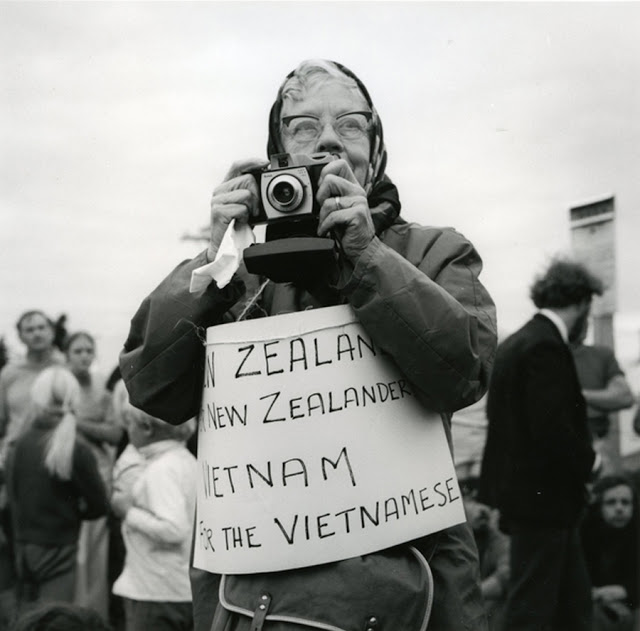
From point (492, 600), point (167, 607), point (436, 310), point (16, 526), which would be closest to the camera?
point (436, 310)

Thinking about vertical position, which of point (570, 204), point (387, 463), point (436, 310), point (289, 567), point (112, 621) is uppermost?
point (570, 204)

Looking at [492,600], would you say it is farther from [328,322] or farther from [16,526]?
[328,322]

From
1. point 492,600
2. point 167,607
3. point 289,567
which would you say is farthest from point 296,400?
point 492,600

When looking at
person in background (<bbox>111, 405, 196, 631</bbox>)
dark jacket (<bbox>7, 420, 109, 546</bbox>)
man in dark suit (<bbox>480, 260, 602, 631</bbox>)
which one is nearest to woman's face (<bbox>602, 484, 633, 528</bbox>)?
man in dark suit (<bbox>480, 260, 602, 631</bbox>)

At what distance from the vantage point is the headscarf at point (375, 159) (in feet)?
6.99

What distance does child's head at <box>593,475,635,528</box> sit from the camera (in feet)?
14.3

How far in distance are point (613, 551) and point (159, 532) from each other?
1.68m

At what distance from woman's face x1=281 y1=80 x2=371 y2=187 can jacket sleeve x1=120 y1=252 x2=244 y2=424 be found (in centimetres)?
30

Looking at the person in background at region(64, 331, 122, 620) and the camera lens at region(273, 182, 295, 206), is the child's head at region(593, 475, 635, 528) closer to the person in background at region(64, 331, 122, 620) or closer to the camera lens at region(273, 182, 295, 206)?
the person in background at region(64, 331, 122, 620)

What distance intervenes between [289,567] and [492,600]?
264 centimetres

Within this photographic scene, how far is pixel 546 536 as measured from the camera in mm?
4039

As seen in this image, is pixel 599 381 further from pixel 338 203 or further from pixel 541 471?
pixel 338 203

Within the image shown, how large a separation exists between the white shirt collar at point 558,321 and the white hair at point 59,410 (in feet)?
6.10

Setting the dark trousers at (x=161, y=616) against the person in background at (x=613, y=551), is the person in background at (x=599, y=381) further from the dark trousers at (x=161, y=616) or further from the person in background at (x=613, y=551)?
the dark trousers at (x=161, y=616)
